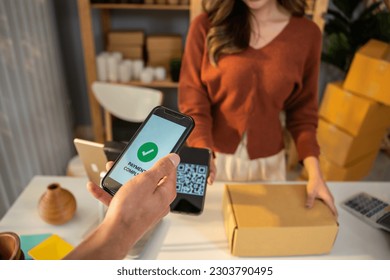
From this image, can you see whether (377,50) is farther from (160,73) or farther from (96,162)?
(96,162)

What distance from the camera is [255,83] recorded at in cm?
89

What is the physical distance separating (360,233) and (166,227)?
1.49 ft

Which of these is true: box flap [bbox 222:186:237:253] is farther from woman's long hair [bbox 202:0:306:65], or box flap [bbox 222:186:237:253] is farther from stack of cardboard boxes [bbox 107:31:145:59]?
stack of cardboard boxes [bbox 107:31:145:59]

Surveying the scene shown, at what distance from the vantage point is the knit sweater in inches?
34.6

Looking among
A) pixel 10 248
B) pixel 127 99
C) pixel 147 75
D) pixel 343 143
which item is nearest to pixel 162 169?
pixel 10 248

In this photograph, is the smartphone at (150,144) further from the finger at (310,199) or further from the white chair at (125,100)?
the white chair at (125,100)

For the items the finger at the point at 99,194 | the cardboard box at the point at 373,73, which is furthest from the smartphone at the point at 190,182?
the cardboard box at the point at 373,73

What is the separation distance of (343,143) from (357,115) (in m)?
0.17

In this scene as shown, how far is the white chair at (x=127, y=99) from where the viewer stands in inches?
61.0

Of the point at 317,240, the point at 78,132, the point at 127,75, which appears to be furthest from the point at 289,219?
the point at 78,132

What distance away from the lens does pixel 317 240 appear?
26.5 inches

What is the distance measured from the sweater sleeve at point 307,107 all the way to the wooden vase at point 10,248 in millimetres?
710
